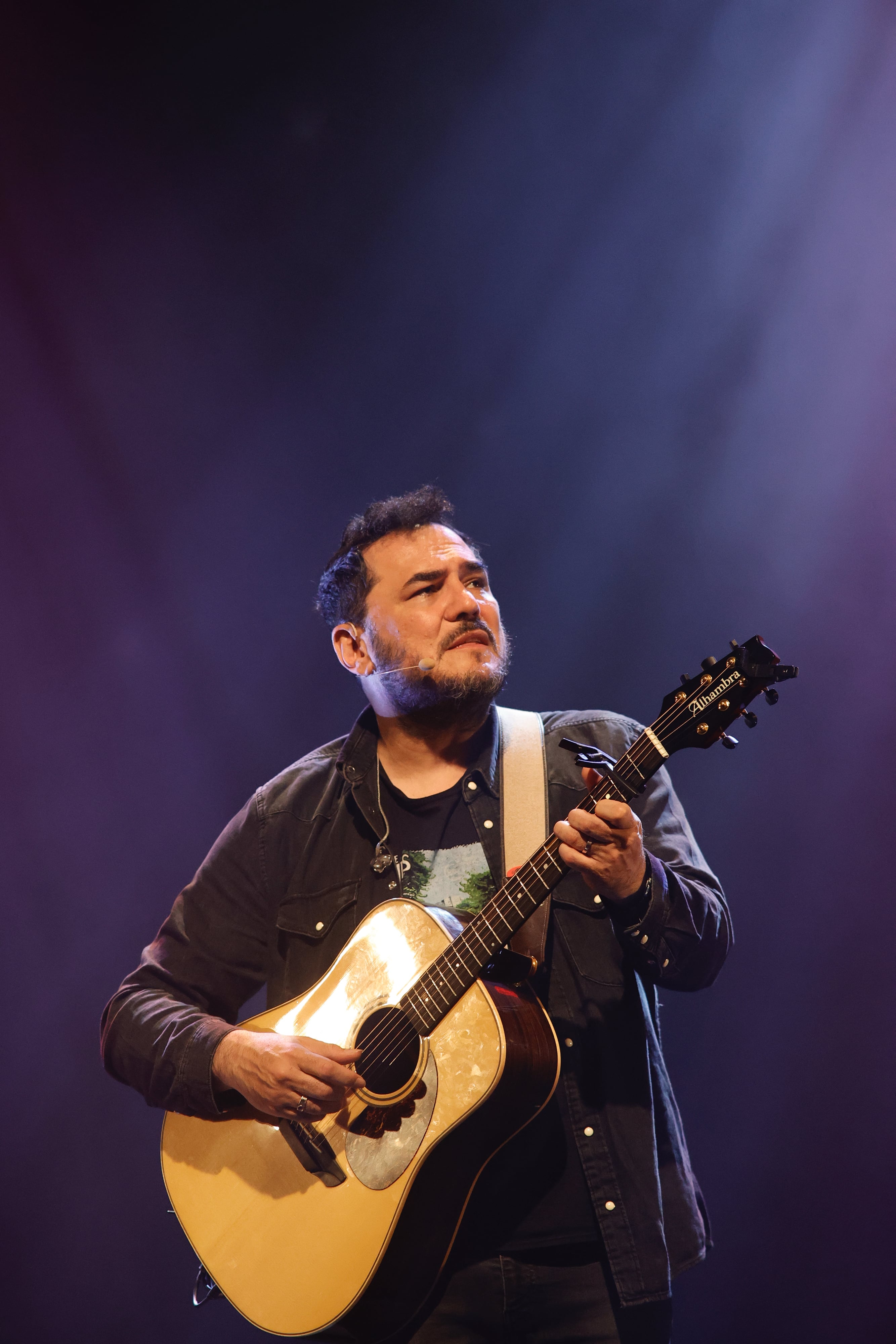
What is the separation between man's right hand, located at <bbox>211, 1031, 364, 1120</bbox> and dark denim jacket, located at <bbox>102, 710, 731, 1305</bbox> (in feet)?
0.57

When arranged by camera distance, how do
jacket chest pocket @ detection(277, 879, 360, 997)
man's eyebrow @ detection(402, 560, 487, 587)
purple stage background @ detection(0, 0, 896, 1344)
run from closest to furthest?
1. jacket chest pocket @ detection(277, 879, 360, 997)
2. man's eyebrow @ detection(402, 560, 487, 587)
3. purple stage background @ detection(0, 0, 896, 1344)

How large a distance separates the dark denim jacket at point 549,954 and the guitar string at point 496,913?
8.9 inches

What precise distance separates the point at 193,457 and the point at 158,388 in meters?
0.36

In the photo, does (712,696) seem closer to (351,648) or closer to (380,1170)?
(380,1170)

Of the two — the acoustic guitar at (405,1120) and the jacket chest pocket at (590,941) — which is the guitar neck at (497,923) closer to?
the acoustic guitar at (405,1120)

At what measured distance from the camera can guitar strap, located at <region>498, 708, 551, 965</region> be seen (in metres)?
2.37

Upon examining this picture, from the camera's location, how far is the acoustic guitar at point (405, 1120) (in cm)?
206

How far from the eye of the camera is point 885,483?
379cm

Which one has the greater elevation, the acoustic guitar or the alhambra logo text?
the alhambra logo text

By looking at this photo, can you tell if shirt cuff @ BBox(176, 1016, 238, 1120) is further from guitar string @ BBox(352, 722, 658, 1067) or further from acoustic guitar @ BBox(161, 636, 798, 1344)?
guitar string @ BBox(352, 722, 658, 1067)

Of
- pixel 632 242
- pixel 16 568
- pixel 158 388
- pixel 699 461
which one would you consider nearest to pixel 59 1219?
pixel 16 568

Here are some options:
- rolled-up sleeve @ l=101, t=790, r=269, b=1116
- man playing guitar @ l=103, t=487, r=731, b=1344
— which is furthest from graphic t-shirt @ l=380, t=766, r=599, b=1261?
rolled-up sleeve @ l=101, t=790, r=269, b=1116

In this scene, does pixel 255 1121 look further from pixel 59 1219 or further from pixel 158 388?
pixel 158 388

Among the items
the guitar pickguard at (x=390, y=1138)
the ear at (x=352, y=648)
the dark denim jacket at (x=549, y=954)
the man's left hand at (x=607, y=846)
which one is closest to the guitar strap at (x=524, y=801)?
the dark denim jacket at (x=549, y=954)
